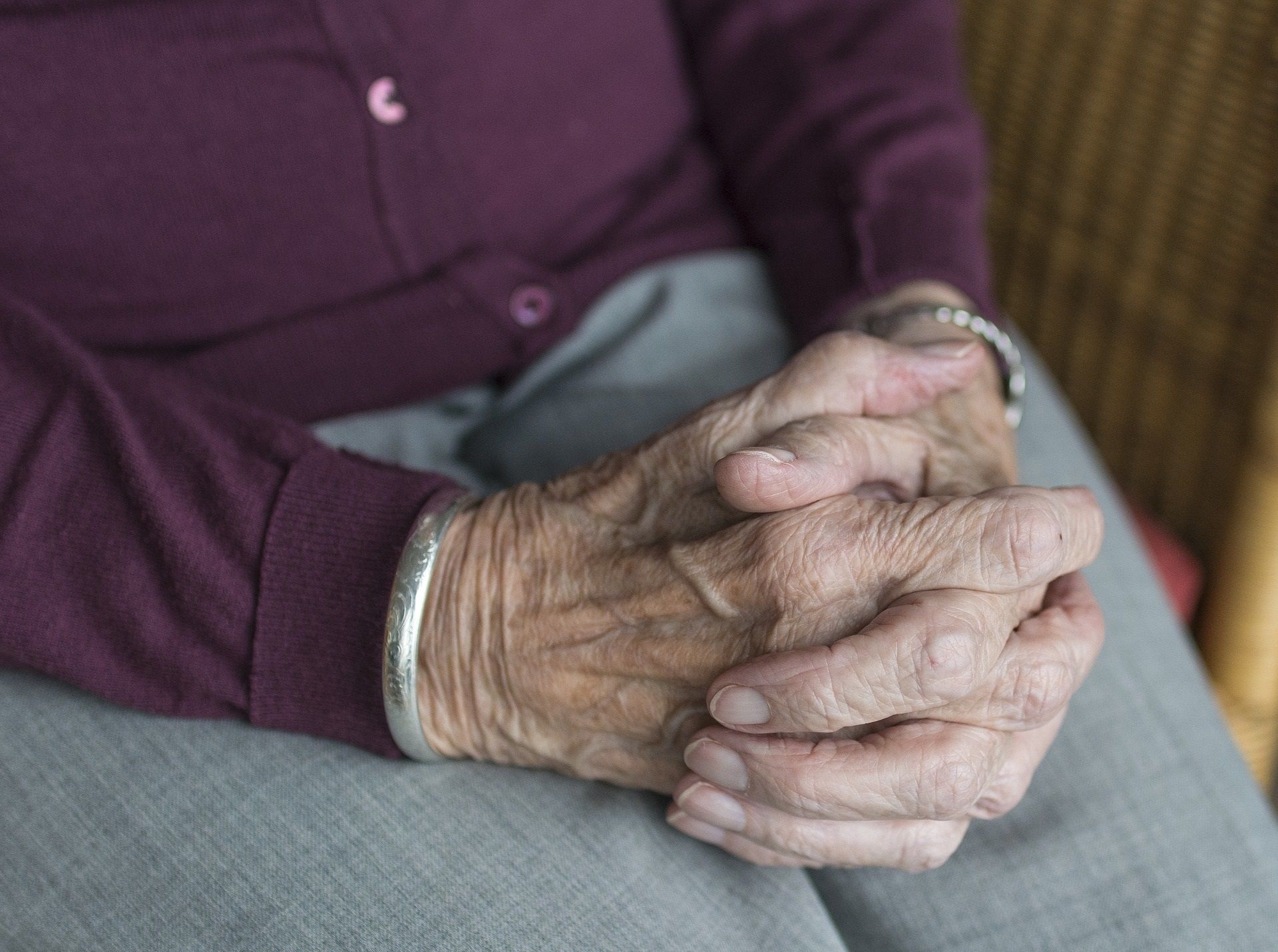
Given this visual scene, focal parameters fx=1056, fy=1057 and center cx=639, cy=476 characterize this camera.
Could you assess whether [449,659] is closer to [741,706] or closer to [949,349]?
[741,706]

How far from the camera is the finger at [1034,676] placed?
64 cm

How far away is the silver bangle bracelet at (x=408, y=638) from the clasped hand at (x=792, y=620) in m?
0.02

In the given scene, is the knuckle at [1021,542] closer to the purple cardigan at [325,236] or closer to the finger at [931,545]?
the finger at [931,545]

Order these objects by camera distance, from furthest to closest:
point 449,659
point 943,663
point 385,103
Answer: point 385,103 → point 449,659 → point 943,663

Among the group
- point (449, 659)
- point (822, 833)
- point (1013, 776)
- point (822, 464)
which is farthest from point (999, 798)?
point (449, 659)

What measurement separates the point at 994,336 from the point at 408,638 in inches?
21.3

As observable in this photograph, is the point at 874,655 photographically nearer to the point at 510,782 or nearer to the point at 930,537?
the point at 930,537

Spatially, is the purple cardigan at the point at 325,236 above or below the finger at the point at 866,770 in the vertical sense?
above

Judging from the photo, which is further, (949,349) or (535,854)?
(949,349)

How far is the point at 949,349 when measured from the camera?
31.1 inches

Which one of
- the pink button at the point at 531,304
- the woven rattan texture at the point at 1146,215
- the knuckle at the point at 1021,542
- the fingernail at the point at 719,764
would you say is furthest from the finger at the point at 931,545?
the woven rattan texture at the point at 1146,215

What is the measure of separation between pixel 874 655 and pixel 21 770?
561 mm

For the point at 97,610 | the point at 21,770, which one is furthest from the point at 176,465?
the point at 21,770

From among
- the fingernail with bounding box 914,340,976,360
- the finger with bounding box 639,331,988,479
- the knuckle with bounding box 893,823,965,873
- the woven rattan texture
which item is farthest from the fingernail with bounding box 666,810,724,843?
the woven rattan texture
